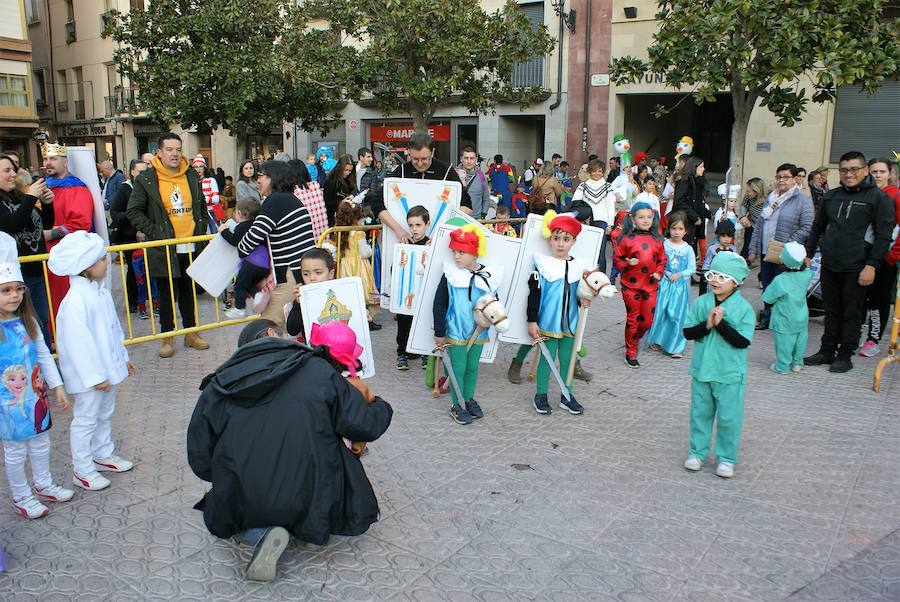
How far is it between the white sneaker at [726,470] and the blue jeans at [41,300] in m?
5.22

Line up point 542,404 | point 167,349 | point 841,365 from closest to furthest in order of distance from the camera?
1. point 542,404
2. point 841,365
3. point 167,349

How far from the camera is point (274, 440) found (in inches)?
128

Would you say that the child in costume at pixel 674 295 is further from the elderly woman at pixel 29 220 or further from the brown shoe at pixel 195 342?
the elderly woman at pixel 29 220

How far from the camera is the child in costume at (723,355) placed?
448cm

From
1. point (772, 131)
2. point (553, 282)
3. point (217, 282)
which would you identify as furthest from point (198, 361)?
point (772, 131)

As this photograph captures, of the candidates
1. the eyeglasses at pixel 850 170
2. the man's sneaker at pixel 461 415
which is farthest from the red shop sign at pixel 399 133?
the man's sneaker at pixel 461 415

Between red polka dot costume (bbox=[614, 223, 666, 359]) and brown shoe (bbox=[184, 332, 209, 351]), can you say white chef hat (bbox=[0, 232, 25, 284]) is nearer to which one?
brown shoe (bbox=[184, 332, 209, 351])

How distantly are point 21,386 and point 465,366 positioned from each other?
2907 mm

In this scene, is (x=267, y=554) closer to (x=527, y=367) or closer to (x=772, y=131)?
(x=527, y=367)

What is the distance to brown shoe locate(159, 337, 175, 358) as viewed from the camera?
7.19 meters

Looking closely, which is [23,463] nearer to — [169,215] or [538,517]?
[538,517]

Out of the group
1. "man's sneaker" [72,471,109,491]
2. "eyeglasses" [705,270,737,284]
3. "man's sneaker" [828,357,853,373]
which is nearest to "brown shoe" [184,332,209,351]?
"man's sneaker" [72,471,109,491]

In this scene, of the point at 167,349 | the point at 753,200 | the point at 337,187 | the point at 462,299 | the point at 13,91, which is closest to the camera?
the point at 462,299

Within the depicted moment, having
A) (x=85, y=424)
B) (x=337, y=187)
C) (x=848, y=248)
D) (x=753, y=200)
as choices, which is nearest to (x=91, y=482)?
(x=85, y=424)
